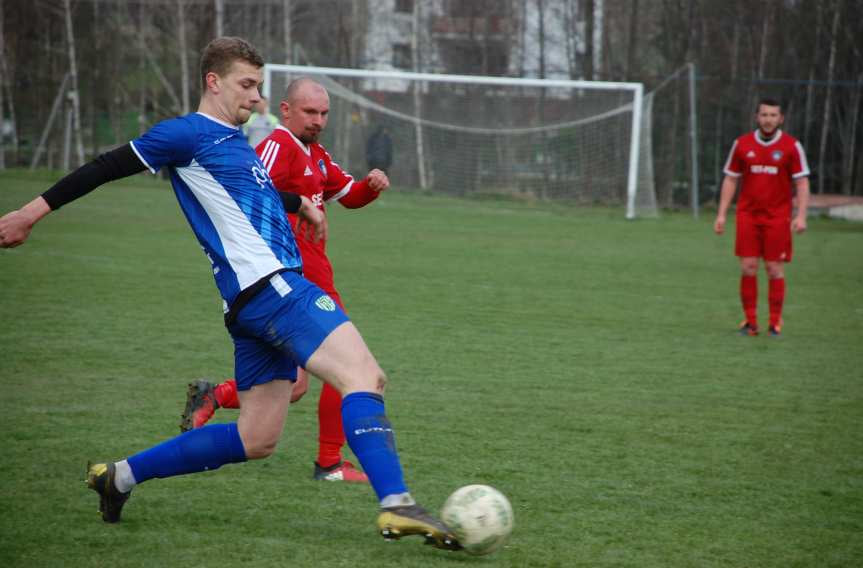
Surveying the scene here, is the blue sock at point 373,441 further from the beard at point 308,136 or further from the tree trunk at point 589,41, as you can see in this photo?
the tree trunk at point 589,41

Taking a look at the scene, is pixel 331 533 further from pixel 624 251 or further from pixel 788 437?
pixel 624 251

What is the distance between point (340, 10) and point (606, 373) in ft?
93.5

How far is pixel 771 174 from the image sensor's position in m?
10.0

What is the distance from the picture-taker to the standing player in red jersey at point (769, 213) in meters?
9.92

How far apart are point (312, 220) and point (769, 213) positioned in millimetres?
6628

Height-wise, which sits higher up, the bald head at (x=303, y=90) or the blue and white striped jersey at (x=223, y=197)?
the bald head at (x=303, y=90)

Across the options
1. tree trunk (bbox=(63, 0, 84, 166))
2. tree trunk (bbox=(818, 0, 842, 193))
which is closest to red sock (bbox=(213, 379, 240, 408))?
tree trunk (bbox=(818, 0, 842, 193))

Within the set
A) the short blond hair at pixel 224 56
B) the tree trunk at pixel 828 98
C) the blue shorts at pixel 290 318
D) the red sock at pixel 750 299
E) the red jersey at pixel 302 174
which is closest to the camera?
the blue shorts at pixel 290 318

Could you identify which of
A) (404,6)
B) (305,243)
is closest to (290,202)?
(305,243)

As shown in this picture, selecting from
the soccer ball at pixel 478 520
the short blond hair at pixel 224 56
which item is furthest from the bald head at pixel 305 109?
the soccer ball at pixel 478 520

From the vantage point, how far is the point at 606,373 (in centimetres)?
771

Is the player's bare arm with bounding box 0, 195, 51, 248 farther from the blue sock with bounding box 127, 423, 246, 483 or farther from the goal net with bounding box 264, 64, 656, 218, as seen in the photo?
the goal net with bounding box 264, 64, 656, 218

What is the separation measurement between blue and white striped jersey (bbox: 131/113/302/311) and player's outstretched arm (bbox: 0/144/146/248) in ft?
0.22

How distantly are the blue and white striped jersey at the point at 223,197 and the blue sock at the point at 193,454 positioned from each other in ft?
1.82
